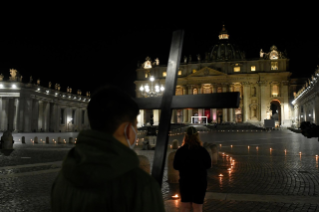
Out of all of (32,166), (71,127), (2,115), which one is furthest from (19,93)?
(32,166)

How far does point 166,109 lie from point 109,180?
1.19 meters

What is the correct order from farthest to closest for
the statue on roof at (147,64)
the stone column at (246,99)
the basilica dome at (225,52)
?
the statue on roof at (147,64), the basilica dome at (225,52), the stone column at (246,99)

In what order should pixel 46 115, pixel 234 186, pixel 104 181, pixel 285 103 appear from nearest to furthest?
pixel 104 181
pixel 234 186
pixel 46 115
pixel 285 103

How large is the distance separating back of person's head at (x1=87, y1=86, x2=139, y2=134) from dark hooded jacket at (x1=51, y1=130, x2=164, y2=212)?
169 mm

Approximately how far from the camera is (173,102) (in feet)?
8.68

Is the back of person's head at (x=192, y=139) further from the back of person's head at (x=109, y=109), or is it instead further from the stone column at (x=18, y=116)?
the stone column at (x=18, y=116)

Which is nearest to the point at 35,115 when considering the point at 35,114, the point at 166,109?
the point at 35,114

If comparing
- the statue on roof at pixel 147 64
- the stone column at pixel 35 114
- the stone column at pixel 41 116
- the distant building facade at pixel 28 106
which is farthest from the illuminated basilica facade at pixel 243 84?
the stone column at pixel 35 114

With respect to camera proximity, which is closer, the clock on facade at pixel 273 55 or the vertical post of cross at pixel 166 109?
the vertical post of cross at pixel 166 109

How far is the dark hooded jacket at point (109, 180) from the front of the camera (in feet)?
5.04

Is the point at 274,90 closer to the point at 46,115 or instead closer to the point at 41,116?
the point at 46,115

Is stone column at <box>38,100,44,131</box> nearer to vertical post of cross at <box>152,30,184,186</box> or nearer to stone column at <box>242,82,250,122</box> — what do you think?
stone column at <box>242,82,250,122</box>

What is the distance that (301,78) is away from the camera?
84.2 metres

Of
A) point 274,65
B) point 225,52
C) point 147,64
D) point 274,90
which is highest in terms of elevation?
point 225,52
